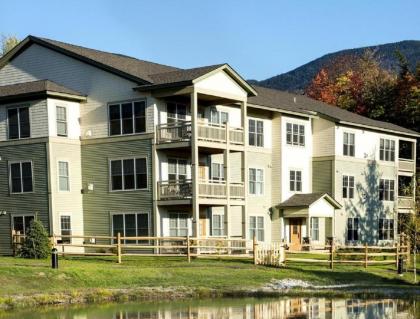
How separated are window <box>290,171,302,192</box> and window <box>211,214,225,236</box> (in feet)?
24.9

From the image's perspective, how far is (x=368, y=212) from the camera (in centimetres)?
5597

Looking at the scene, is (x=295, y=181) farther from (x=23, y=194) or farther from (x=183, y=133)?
(x=23, y=194)

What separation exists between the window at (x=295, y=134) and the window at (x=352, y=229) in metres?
7.27

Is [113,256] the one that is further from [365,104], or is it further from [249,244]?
[365,104]

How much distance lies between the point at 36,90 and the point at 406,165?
32.9 metres

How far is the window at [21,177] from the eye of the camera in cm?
4106

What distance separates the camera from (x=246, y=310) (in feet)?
81.5

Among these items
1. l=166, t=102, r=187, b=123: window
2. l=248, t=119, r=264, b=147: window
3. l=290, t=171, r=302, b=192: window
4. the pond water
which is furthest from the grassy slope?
l=290, t=171, r=302, b=192: window

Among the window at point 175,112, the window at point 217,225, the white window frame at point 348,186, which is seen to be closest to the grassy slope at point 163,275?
the window at point 217,225

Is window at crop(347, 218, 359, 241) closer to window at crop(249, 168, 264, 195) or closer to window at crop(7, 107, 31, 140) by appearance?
window at crop(249, 168, 264, 195)

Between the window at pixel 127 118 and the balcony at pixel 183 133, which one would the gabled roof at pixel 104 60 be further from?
the balcony at pixel 183 133

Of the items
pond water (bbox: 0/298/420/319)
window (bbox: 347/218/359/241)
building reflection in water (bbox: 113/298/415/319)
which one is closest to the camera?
building reflection in water (bbox: 113/298/415/319)

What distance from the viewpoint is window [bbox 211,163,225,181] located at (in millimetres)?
44500

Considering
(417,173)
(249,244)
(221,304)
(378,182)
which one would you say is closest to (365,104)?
(417,173)
